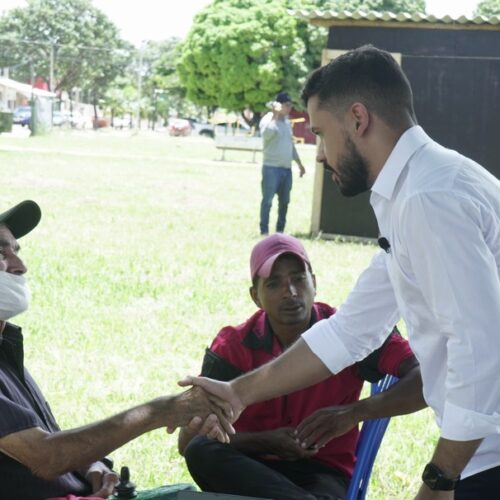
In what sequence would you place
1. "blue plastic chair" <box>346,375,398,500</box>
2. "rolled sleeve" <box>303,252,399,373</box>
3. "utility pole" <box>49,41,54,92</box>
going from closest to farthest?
"rolled sleeve" <box>303,252,399,373</box> → "blue plastic chair" <box>346,375,398,500</box> → "utility pole" <box>49,41,54,92</box>

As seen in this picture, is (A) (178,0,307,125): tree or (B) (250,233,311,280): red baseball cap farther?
(A) (178,0,307,125): tree

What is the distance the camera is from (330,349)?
2.90 meters

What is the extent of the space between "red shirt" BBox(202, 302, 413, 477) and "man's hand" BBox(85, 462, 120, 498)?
0.47 meters

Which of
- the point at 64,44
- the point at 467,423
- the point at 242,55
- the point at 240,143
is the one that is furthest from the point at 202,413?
the point at 64,44

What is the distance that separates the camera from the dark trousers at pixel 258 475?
9.98 ft

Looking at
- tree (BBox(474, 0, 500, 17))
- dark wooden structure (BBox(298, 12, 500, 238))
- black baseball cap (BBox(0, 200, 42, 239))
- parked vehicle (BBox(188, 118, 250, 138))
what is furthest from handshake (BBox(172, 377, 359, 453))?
tree (BBox(474, 0, 500, 17))

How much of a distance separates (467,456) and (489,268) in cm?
43

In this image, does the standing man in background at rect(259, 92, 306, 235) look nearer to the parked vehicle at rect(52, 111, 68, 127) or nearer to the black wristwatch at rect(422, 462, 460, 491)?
the black wristwatch at rect(422, 462, 460, 491)

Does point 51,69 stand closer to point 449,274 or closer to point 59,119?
point 59,119

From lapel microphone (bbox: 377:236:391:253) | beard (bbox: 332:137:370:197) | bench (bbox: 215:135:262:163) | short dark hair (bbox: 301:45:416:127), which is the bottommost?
bench (bbox: 215:135:262:163)

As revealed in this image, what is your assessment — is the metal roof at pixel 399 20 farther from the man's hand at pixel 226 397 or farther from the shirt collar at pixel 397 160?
the shirt collar at pixel 397 160

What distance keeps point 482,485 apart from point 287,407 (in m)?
1.09

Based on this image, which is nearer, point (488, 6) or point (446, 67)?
point (446, 67)

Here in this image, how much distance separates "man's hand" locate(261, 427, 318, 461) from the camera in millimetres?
3141
